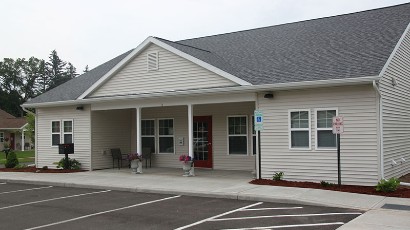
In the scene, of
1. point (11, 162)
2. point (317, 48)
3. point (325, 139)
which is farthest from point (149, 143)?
point (325, 139)

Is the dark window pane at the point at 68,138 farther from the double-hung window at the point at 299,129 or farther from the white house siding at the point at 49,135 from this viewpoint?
the double-hung window at the point at 299,129

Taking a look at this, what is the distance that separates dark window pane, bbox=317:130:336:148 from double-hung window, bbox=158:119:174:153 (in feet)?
25.0

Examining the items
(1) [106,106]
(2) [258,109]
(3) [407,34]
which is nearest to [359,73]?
(2) [258,109]

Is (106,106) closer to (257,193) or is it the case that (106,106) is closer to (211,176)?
(211,176)

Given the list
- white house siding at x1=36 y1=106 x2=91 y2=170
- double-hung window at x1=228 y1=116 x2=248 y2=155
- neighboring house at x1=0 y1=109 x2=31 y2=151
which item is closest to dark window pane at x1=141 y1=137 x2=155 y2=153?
white house siding at x1=36 y1=106 x2=91 y2=170

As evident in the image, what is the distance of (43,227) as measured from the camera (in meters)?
8.27

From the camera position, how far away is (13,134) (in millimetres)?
47281

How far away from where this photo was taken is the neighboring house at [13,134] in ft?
149

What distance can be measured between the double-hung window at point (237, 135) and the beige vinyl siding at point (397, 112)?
5.42m

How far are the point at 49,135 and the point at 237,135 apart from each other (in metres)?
8.83

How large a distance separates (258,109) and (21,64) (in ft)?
269

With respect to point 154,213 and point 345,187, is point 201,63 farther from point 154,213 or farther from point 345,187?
point 154,213

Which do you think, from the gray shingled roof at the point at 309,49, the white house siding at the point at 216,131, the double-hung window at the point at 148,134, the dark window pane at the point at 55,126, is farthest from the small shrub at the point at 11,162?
the white house siding at the point at 216,131

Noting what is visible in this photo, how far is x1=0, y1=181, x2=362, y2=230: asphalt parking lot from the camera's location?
820cm
